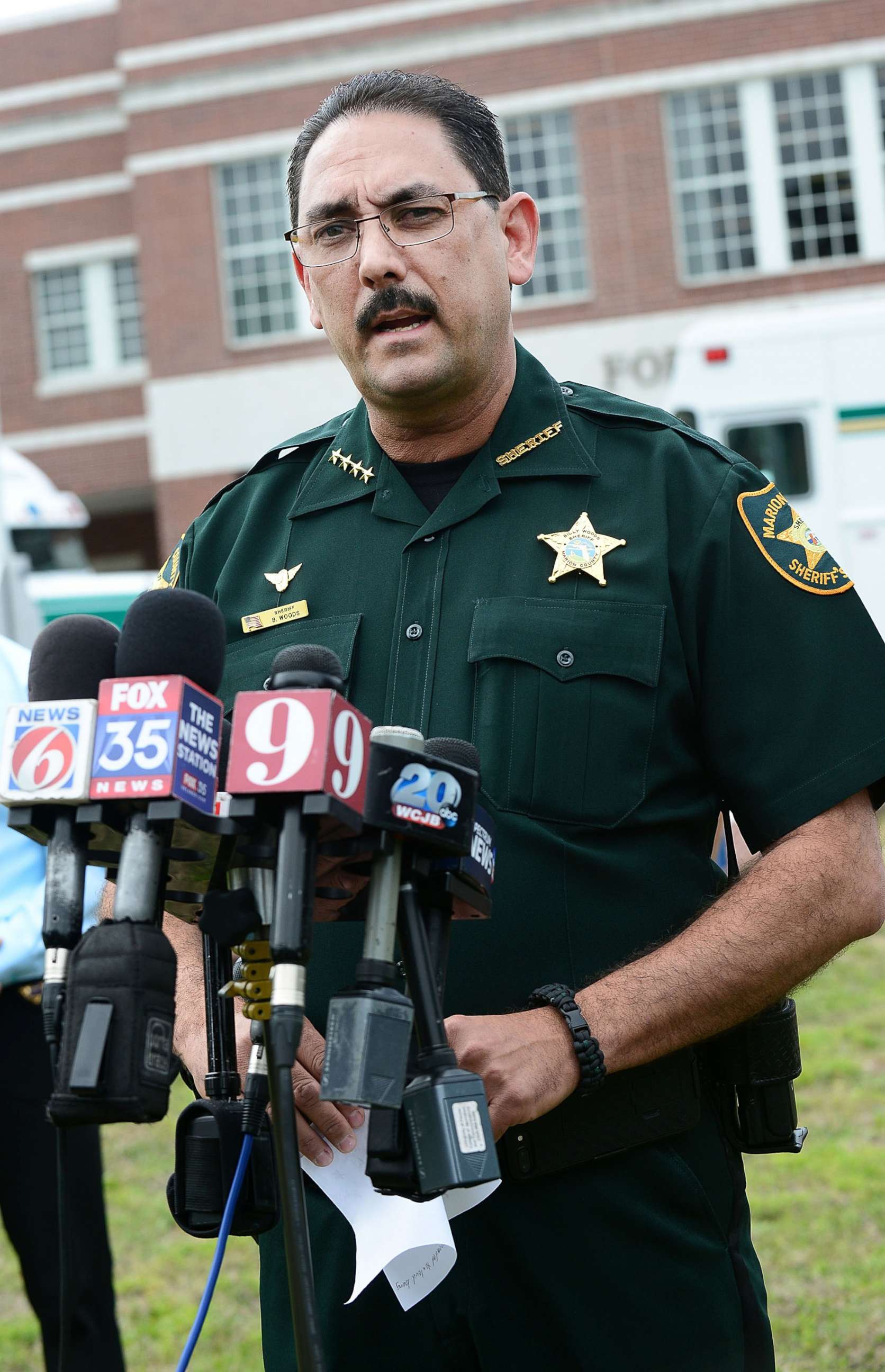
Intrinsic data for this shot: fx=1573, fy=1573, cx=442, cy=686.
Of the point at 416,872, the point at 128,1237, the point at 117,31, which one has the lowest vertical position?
the point at 128,1237

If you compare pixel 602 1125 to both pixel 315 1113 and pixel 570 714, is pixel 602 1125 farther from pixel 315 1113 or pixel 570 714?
pixel 570 714

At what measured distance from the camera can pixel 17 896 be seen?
371 cm

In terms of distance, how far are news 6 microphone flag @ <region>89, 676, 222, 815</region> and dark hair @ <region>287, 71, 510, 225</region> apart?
130 cm

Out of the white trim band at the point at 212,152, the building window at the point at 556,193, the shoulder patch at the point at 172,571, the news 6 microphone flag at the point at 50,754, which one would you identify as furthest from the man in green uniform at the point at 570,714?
the white trim band at the point at 212,152

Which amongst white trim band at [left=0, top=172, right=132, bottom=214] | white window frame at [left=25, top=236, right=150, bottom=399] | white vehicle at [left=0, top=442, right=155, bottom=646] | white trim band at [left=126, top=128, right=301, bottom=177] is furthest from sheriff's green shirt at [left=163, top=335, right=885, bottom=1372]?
white trim band at [left=0, top=172, right=132, bottom=214]

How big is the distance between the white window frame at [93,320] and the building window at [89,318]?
0.01 meters

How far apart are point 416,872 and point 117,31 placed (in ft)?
80.9

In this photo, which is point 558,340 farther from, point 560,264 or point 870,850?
point 870,850

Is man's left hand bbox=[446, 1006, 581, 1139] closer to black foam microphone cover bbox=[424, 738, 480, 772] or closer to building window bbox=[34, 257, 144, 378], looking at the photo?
black foam microphone cover bbox=[424, 738, 480, 772]

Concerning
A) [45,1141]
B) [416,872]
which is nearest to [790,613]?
[416,872]

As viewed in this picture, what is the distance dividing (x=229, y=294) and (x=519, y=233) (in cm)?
2089

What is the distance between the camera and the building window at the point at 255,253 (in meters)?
22.5

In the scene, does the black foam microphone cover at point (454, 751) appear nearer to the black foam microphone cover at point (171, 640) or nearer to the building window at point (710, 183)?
the black foam microphone cover at point (171, 640)

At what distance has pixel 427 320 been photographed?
233 cm
